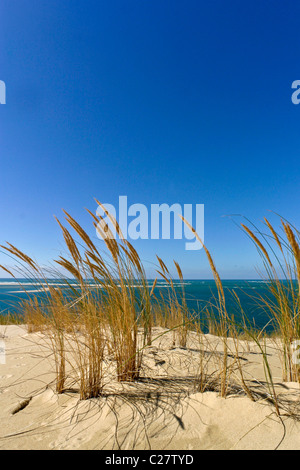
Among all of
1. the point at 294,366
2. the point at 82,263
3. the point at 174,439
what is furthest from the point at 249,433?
the point at 82,263

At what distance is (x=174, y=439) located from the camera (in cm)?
116

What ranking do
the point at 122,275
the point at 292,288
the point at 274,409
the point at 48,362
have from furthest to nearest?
the point at 48,362
the point at 122,275
the point at 292,288
the point at 274,409

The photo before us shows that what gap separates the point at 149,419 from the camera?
1.30 m

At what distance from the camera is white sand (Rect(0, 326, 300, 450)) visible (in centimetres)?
114

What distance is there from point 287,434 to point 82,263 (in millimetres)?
1442

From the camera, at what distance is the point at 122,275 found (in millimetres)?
1887

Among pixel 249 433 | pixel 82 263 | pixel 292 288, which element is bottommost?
pixel 249 433

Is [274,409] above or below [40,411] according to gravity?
above

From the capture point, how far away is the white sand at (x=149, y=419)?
1.14 meters

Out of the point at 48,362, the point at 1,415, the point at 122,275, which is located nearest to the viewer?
the point at 1,415
